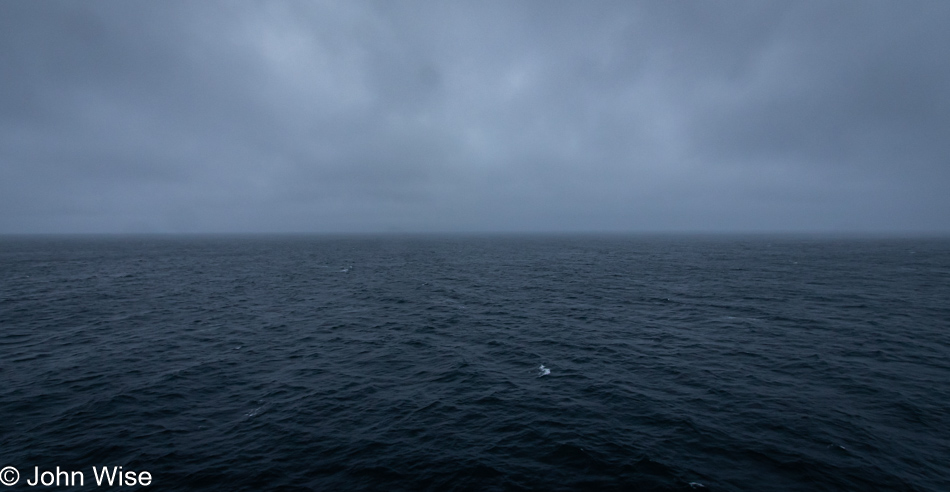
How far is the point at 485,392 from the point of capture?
33500 millimetres

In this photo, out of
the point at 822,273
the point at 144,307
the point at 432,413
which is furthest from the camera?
the point at 822,273

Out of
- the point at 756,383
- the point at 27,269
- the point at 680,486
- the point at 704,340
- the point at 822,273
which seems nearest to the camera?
the point at 680,486

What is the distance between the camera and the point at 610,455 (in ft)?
79.5

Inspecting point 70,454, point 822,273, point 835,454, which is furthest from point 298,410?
point 822,273

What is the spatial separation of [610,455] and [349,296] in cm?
6083

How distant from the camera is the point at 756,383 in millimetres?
34219

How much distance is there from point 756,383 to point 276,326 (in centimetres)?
5488

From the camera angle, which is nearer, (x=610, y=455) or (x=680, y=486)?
(x=680, y=486)

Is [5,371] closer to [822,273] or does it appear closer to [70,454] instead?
[70,454]

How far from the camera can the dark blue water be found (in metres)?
23.1

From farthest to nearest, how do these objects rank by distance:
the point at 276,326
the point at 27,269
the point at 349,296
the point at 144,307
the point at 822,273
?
the point at 27,269 → the point at 822,273 → the point at 349,296 → the point at 144,307 → the point at 276,326

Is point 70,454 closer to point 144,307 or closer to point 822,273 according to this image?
point 144,307

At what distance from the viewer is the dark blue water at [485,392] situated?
23062 mm

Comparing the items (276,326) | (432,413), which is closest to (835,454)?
(432,413)
